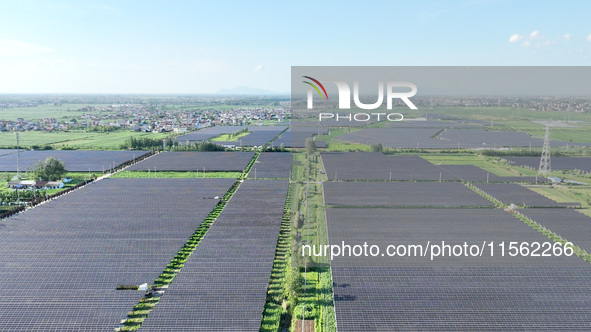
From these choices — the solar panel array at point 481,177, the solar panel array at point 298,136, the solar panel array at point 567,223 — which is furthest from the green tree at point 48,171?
the solar panel array at point 567,223

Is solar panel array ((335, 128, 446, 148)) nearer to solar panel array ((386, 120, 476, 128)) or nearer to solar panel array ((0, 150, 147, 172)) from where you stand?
solar panel array ((386, 120, 476, 128))

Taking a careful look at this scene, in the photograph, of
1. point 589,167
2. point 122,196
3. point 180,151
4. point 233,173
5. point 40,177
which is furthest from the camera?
point 180,151

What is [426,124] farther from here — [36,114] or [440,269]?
[36,114]

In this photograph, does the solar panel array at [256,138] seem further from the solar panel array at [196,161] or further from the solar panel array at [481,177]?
the solar panel array at [481,177]

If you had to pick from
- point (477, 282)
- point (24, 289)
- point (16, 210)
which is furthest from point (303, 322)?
point (16, 210)

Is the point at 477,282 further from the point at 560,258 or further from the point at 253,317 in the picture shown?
the point at 253,317

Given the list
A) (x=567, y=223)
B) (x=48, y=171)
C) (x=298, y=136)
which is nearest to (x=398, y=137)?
(x=298, y=136)

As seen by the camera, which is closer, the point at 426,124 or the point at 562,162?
the point at 562,162
